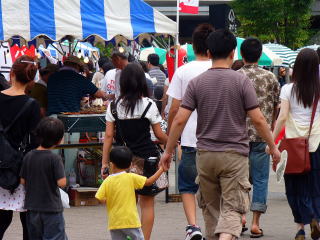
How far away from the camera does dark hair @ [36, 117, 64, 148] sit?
7172 mm

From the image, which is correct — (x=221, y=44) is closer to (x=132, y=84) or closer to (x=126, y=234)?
(x=132, y=84)

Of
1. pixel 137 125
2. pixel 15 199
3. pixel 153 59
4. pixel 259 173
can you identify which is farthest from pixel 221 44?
pixel 153 59

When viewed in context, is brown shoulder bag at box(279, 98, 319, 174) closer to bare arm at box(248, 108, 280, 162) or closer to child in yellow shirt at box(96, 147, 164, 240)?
bare arm at box(248, 108, 280, 162)

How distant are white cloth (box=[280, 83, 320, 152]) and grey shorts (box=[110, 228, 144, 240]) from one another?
2.26 m

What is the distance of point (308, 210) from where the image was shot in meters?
9.00

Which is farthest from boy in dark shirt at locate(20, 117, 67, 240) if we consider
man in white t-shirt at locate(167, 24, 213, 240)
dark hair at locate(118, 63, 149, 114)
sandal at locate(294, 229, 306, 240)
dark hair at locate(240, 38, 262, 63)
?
dark hair at locate(240, 38, 262, 63)

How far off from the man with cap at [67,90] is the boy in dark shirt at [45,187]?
4.87 metres

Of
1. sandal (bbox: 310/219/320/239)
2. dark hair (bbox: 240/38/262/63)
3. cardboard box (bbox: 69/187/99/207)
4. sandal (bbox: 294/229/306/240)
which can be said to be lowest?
cardboard box (bbox: 69/187/99/207)

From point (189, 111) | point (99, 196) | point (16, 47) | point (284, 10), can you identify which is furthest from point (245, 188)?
point (284, 10)

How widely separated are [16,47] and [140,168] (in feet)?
29.6

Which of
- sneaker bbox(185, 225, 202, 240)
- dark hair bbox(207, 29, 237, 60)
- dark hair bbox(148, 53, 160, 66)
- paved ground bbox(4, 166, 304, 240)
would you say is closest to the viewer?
dark hair bbox(207, 29, 237, 60)

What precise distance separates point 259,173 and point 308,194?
766 mm

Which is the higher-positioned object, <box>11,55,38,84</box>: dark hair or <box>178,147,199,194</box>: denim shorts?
<box>11,55,38,84</box>: dark hair

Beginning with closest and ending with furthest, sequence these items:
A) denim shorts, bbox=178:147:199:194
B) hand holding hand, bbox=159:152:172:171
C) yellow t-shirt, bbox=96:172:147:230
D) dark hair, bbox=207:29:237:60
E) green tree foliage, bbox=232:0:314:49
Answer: dark hair, bbox=207:29:237:60, hand holding hand, bbox=159:152:172:171, yellow t-shirt, bbox=96:172:147:230, denim shorts, bbox=178:147:199:194, green tree foliage, bbox=232:0:314:49
